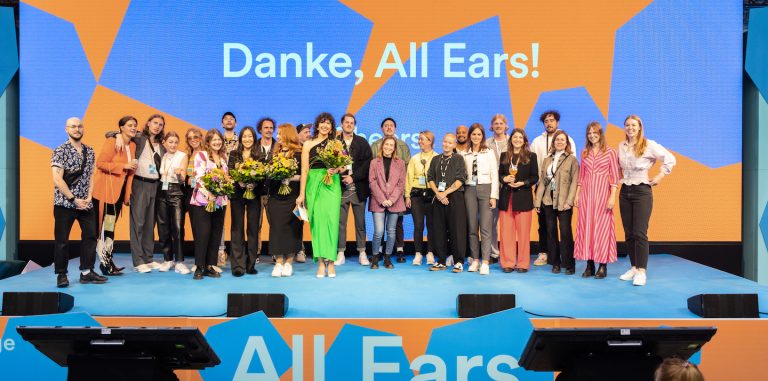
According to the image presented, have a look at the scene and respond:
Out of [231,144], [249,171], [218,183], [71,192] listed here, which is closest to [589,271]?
[249,171]

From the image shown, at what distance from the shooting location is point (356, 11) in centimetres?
762

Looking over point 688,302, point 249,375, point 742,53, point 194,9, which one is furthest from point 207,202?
point 742,53

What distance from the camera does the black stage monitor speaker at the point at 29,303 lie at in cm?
432

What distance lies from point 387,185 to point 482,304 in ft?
8.58

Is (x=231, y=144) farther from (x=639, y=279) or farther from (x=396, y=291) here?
(x=639, y=279)

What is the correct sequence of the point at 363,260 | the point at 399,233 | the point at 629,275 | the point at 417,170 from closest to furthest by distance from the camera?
the point at 629,275, the point at 417,170, the point at 363,260, the point at 399,233

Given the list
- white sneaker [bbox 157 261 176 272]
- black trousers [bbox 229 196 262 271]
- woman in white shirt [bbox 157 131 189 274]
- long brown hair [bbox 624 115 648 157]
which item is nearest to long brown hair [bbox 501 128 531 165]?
long brown hair [bbox 624 115 648 157]

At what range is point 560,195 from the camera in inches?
242

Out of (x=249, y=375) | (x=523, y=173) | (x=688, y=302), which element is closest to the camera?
(x=249, y=375)

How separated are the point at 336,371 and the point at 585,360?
2.18 meters

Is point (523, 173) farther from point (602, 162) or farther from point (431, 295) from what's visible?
point (431, 295)

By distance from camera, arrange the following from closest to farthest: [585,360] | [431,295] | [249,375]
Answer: [585,360] → [249,375] → [431,295]

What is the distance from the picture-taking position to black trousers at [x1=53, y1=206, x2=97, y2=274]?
535 cm

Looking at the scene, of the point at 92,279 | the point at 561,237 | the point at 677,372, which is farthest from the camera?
the point at 561,237
